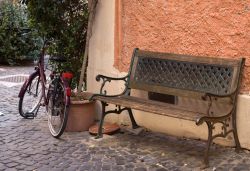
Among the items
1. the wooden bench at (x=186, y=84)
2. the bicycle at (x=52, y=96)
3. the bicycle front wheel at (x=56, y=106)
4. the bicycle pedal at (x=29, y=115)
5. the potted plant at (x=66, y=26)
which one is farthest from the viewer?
the bicycle pedal at (x=29, y=115)

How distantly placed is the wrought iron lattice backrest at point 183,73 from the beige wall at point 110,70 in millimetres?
468

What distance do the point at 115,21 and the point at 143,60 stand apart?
788mm

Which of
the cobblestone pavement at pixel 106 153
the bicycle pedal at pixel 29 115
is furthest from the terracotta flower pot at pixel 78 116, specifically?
the bicycle pedal at pixel 29 115

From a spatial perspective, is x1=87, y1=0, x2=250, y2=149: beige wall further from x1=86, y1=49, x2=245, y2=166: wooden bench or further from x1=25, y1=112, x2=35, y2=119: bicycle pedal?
x1=25, y1=112, x2=35, y2=119: bicycle pedal

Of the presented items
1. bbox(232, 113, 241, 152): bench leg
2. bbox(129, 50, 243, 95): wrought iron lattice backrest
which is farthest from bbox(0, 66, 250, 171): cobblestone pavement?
bbox(129, 50, 243, 95): wrought iron lattice backrest

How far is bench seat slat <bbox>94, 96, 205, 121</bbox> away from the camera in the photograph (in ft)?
16.1

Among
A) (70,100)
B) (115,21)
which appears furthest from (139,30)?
(70,100)

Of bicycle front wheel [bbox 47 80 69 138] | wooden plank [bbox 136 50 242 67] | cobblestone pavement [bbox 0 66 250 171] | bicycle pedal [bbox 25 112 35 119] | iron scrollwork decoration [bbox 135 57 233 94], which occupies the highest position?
wooden plank [bbox 136 50 242 67]

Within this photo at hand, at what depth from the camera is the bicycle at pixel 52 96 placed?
5.98m

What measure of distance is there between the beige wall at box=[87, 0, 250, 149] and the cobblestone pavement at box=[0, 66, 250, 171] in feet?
0.41

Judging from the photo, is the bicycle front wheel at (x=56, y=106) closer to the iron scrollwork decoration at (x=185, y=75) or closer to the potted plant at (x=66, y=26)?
the potted plant at (x=66, y=26)

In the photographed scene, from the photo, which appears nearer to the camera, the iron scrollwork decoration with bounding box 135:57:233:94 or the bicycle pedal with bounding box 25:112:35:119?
the iron scrollwork decoration with bounding box 135:57:233:94

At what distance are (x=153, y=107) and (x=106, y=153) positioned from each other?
2.66 feet

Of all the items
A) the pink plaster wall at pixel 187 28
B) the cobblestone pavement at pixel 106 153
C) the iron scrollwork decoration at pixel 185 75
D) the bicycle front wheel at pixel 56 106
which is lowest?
the cobblestone pavement at pixel 106 153
